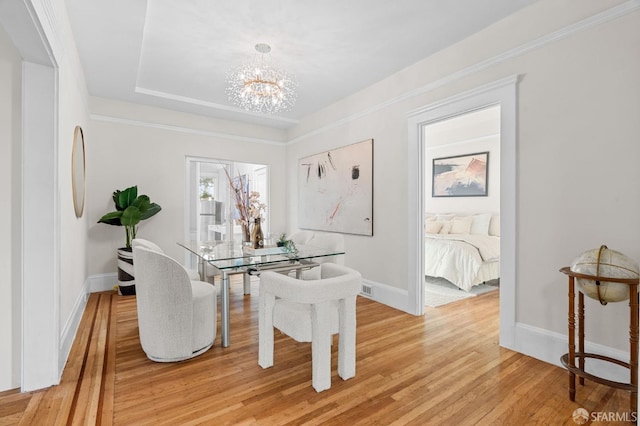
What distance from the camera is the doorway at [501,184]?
262cm

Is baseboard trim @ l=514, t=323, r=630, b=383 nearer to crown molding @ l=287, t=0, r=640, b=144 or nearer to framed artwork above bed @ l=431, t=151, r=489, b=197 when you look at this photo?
crown molding @ l=287, t=0, r=640, b=144

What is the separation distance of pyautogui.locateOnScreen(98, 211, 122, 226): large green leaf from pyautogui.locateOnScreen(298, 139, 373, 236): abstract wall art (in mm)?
2778

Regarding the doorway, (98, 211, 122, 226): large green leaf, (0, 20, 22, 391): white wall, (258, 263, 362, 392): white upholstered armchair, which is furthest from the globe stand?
(98, 211, 122, 226): large green leaf

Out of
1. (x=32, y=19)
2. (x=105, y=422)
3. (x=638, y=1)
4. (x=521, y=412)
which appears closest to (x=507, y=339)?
(x=521, y=412)

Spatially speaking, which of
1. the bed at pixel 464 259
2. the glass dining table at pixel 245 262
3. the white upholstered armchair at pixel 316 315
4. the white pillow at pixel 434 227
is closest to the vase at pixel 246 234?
the glass dining table at pixel 245 262

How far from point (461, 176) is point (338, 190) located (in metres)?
3.35

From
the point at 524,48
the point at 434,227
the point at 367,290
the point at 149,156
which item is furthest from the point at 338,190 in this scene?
the point at 149,156

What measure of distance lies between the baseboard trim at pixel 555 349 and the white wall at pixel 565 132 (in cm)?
5

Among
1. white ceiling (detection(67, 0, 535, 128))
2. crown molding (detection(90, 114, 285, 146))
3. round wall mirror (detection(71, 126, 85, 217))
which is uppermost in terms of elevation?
white ceiling (detection(67, 0, 535, 128))

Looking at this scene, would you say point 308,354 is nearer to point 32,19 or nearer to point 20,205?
point 20,205

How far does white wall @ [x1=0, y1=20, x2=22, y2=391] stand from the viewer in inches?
78.2

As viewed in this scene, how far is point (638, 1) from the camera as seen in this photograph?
6.53 feet

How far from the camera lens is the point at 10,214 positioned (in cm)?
201

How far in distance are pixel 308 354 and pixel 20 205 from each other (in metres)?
2.32
